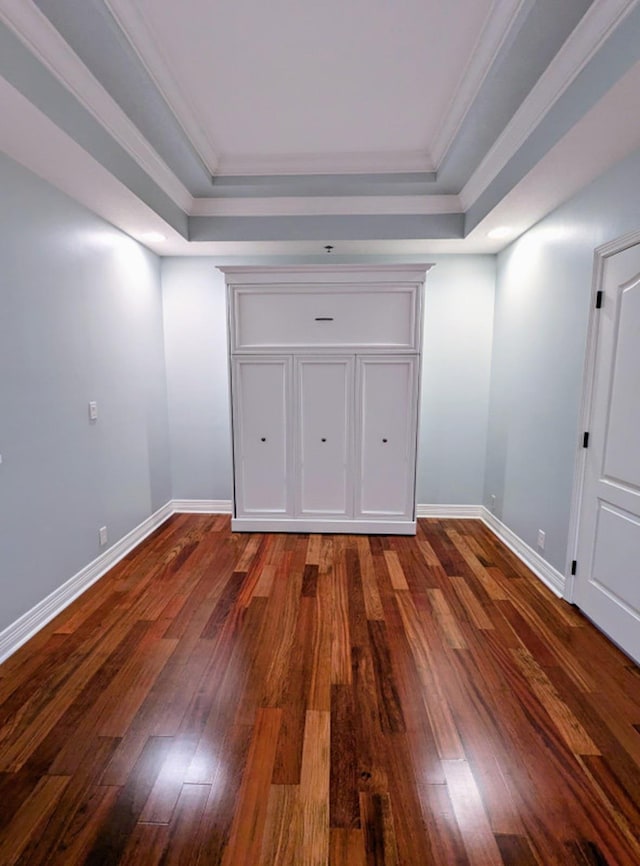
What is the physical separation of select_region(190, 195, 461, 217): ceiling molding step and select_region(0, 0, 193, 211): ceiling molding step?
0.57 m

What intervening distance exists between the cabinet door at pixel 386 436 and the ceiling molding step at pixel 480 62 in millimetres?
1478

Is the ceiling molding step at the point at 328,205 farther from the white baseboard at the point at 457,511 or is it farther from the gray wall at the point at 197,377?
the white baseboard at the point at 457,511

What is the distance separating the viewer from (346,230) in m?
3.17

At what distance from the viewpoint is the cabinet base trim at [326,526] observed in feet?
11.2

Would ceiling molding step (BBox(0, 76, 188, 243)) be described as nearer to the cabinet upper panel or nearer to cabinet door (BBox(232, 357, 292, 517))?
the cabinet upper panel

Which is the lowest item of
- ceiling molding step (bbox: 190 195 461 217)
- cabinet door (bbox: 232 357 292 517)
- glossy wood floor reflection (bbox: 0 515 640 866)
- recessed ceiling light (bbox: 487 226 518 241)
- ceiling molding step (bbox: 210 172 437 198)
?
glossy wood floor reflection (bbox: 0 515 640 866)

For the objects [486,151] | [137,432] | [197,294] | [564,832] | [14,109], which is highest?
[486,151]

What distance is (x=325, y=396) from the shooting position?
3.29 m

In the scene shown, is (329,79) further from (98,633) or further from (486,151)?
(98,633)

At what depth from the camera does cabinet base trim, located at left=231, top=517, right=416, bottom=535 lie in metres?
3.40

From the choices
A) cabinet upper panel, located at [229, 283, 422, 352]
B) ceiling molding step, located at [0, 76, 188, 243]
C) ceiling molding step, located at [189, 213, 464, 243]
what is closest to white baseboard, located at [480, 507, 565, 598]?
cabinet upper panel, located at [229, 283, 422, 352]

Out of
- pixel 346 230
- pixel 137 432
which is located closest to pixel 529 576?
pixel 346 230

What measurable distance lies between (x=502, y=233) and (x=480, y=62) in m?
1.34

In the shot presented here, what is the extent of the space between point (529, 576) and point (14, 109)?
3737 mm
